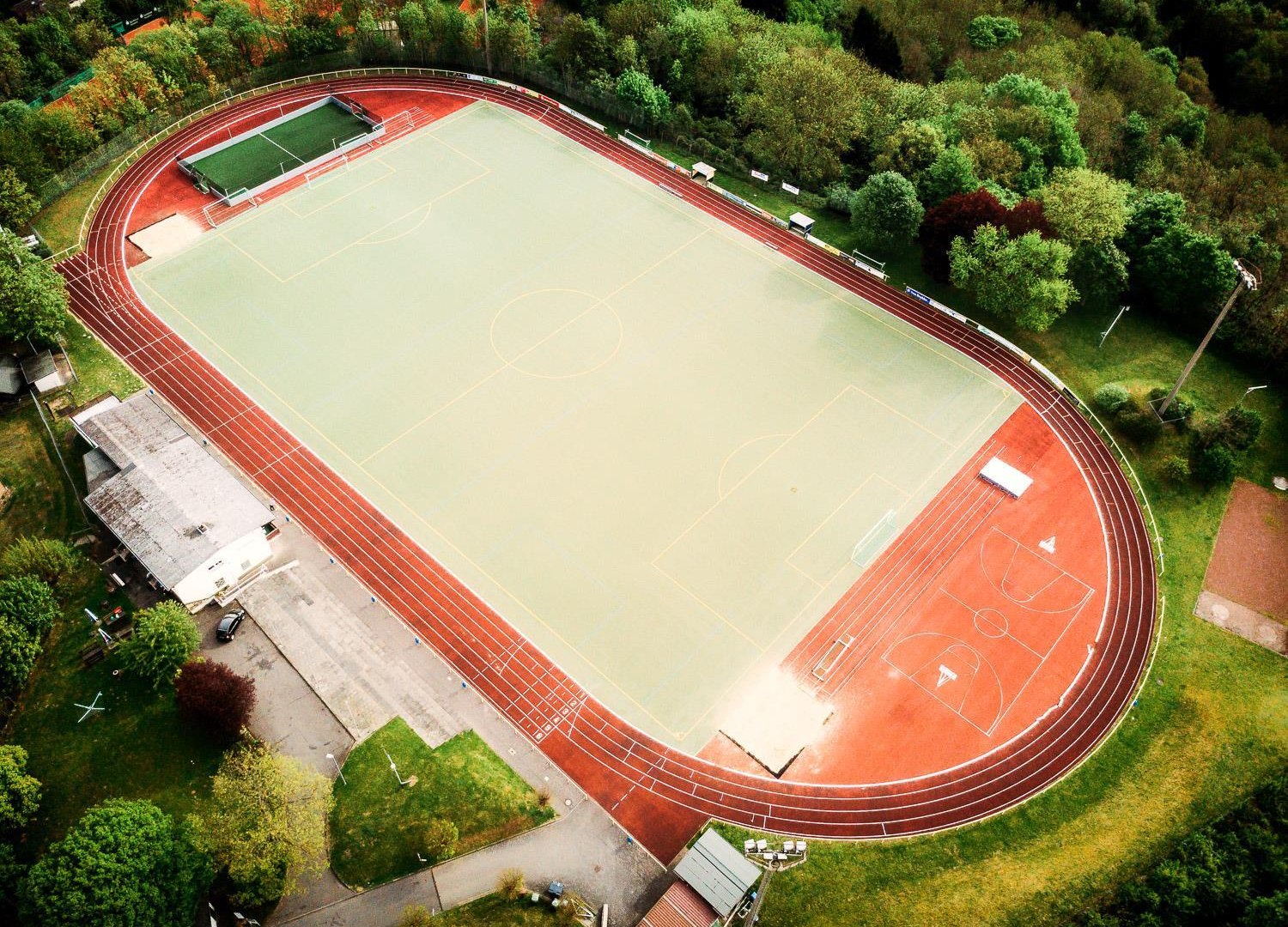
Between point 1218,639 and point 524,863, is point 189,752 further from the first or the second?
point 1218,639

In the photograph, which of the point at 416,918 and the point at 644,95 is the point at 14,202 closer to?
the point at 644,95

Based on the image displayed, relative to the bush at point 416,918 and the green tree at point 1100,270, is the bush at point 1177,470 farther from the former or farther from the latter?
the bush at point 416,918

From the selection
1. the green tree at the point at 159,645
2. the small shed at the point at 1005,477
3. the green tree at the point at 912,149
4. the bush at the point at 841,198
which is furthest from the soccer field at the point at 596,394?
the green tree at the point at 159,645

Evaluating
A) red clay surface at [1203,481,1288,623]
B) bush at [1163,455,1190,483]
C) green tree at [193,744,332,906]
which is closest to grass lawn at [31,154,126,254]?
green tree at [193,744,332,906]

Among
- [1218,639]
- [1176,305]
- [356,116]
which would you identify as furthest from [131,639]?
[1176,305]

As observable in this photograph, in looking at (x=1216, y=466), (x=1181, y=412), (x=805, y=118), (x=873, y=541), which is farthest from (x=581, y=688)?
(x=805, y=118)

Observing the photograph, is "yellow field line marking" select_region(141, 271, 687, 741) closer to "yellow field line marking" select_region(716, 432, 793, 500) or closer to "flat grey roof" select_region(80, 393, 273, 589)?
"flat grey roof" select_region(80, 393, 273, 589)
